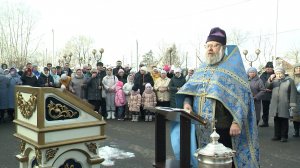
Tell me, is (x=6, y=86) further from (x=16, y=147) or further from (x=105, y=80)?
(x=16, y=147)

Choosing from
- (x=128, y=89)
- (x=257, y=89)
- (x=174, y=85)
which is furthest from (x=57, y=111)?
(x=128, y=89)

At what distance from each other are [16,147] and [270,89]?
6.18 m

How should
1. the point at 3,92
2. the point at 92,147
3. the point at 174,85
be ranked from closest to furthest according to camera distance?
the point at 92,147 → the point at 3,92 → the point at 174,85

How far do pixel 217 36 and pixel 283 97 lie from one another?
502 centimetres

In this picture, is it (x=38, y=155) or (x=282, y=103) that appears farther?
(x=282, y=103)

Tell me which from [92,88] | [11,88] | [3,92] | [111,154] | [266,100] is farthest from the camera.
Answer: [92,88]

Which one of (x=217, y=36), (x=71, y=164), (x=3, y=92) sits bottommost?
(x=71, y=164)

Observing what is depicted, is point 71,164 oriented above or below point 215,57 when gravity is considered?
below

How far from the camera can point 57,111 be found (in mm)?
2625

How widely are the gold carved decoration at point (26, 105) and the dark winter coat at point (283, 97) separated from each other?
643 centimetres

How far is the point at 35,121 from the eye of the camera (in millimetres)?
2588

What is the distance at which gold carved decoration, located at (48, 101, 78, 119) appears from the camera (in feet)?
8.48

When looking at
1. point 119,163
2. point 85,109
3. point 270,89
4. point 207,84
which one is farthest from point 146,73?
point 85,109

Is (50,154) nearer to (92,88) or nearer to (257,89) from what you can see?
(257,89)
